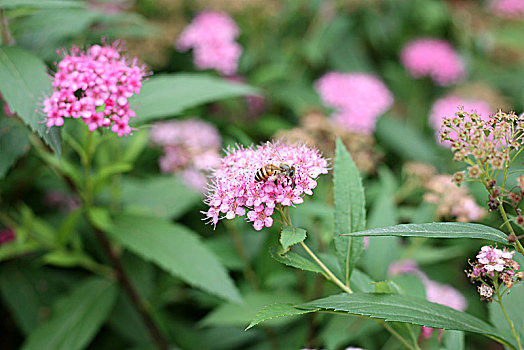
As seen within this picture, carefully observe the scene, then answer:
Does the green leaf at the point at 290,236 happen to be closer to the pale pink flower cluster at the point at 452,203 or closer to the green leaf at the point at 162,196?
the pale pink flower cluster at the point at 452,203

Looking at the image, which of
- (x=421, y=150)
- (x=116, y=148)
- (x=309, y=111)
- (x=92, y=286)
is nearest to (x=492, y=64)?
(x=421, y=150)

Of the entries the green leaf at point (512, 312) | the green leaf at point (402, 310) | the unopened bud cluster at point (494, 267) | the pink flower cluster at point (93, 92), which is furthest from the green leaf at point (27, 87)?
the green leaf at point (512, 312)

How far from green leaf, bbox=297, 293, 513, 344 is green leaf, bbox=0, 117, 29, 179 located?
0.76 m

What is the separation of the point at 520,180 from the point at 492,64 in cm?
227

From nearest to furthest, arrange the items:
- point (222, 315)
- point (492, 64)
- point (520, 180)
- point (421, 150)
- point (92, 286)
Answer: point (520, 180), point (222, 315), point (92, 286), point (421, 150), point (492, 64)

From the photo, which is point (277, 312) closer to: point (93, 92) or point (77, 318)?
point (93, 92)

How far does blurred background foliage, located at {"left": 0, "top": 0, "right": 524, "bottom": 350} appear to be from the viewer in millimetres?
1438

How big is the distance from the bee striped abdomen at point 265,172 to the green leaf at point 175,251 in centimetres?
51

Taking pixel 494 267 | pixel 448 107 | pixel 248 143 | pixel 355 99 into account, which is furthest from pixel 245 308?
pixel 448 107

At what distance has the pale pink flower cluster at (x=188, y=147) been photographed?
5.64 feet

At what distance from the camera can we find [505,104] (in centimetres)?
248

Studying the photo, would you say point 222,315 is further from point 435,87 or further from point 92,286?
point 435,87

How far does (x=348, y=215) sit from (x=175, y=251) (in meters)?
0.57

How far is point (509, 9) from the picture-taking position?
2.66m
